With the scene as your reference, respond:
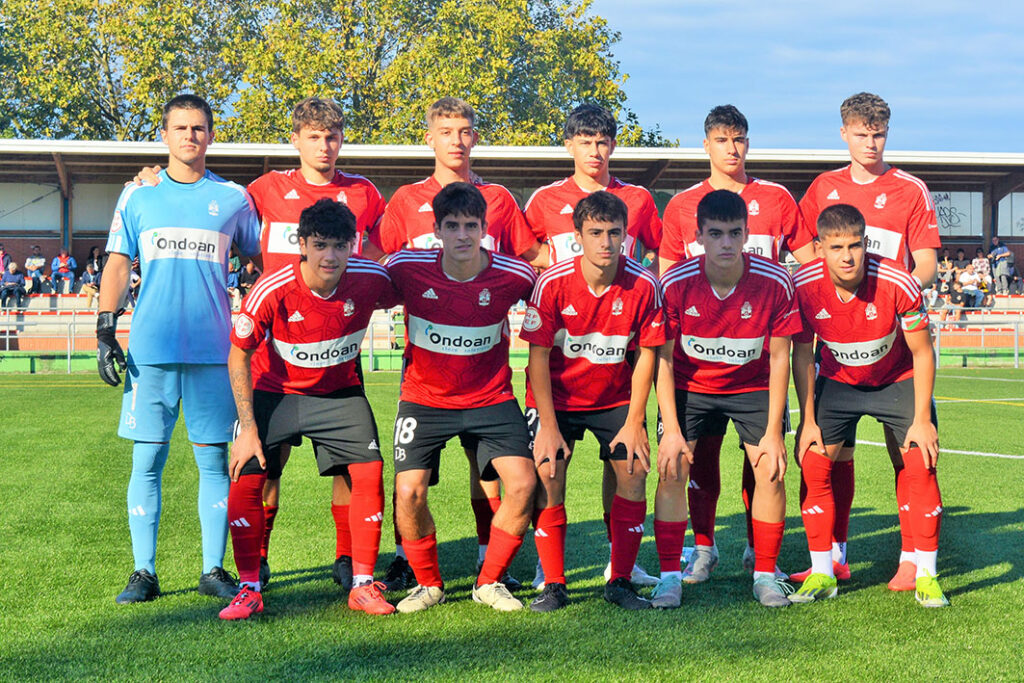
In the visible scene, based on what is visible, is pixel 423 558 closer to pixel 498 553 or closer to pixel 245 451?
pixel 498 553

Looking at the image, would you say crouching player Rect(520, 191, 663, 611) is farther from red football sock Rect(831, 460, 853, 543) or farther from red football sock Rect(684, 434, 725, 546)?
red football sock Rect(831, 460, 853, 543)

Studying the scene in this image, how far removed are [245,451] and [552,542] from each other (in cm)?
140

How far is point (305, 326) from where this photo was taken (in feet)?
14.5

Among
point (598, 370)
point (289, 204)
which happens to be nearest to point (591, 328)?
point (598, 370)

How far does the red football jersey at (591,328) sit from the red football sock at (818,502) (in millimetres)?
964

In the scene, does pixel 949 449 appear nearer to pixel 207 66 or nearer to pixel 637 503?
pixel 637 503

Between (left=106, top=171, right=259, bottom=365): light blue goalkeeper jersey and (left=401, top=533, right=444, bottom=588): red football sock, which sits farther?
(left=106, top=171, right=259, bottom=365): light blue goalkeeper jersey

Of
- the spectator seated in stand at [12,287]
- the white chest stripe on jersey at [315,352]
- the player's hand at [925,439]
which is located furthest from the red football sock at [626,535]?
the spectator seated in stand at [12,287]

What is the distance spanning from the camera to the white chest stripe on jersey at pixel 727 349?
477 centimetres

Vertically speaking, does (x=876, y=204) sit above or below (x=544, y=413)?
above

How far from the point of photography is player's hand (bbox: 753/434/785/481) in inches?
182

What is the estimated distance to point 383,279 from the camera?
453 centimetres

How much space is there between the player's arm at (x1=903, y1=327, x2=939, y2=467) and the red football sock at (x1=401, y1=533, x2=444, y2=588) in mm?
2257

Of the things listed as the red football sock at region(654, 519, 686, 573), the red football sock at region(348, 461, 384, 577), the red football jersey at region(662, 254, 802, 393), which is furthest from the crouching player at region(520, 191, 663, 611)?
the red football sock at region(348, 461, 384, 577)
